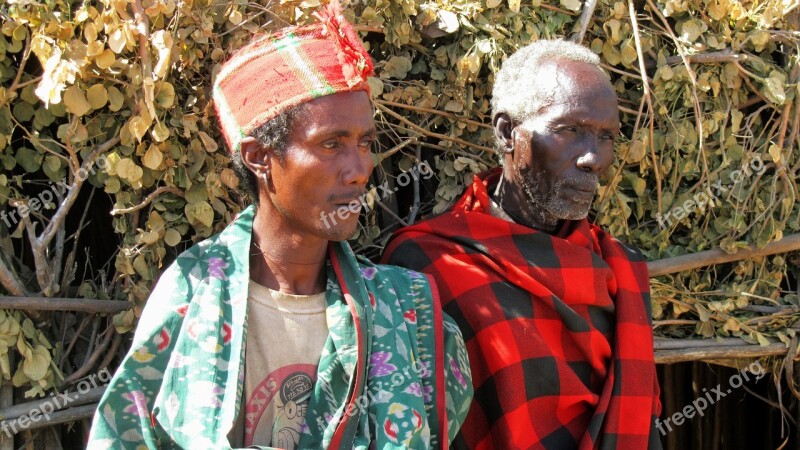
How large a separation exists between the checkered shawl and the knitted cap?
70 cm

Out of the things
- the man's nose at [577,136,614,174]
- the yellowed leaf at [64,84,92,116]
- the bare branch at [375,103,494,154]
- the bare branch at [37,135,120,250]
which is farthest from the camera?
the bare branch at [375,103,494,154]

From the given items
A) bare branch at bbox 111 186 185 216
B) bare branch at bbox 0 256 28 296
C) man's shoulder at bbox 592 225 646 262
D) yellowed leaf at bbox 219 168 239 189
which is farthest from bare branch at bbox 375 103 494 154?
bare branch at bbox 0 256 28 296

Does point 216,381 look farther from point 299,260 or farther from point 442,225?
point 442,225

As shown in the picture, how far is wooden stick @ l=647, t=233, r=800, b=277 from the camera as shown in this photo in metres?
3.10

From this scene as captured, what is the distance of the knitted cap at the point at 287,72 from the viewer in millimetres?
2041

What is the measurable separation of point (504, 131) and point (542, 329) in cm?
63

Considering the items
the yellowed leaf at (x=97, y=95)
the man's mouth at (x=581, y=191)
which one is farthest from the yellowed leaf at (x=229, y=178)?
the man's mouth at (x=581, y=191)

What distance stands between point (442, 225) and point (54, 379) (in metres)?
1.16

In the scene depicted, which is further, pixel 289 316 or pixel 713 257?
pixel 713 257

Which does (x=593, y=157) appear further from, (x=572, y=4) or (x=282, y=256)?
(x=282, y=256)

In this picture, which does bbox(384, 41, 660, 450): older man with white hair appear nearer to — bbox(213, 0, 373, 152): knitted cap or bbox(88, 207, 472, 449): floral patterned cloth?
bbox(88, 207, 472, 449): floral patterned cloth

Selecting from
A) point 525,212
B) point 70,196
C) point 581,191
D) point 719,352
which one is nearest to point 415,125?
point 525,212

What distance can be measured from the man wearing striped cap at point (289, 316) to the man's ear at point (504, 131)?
77 centimetres

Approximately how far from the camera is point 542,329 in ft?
8.34
